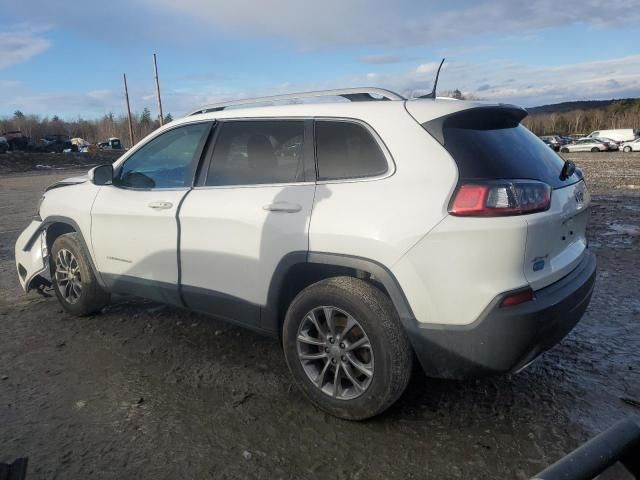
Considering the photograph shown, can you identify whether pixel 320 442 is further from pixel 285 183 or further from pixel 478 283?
pixel 285 183

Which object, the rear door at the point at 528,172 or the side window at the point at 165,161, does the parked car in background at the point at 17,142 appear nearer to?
the side window at the point at 165,161

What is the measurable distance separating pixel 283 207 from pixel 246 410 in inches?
48.5

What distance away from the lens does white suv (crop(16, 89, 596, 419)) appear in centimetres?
255

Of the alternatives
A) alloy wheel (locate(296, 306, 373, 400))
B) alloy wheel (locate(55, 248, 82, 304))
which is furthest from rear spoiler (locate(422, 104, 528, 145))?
alloy wheel (locate(55, 248, 82, 304))

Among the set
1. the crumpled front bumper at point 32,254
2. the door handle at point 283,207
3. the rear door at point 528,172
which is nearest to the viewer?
the rear door at point 528,172

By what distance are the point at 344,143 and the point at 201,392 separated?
1.81 metres

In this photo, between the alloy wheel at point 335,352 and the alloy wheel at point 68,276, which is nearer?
the alloy wheel at point 335,352

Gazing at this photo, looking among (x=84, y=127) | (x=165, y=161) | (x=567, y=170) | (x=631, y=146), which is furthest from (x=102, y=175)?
(x=84, y=127)

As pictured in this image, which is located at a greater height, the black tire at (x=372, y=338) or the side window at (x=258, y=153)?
the side window at (x=258, y=153)

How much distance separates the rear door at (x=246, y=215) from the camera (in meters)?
3.13

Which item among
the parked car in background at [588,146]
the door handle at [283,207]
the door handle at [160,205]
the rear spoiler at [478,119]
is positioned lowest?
the parked car in background at [588,146]

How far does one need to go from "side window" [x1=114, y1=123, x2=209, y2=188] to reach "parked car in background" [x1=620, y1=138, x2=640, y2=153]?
1875 inches

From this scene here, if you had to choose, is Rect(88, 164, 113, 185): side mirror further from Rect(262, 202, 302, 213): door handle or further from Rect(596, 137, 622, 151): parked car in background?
Rect(596, 137, 622, 151): parked car in background

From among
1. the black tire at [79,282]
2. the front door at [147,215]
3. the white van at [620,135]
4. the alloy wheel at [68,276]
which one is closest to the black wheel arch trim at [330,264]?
the front door at [147,215]
